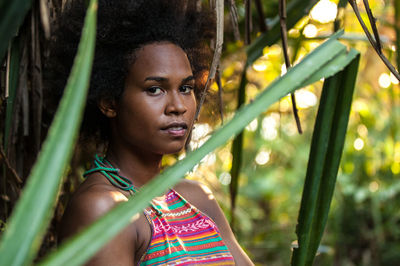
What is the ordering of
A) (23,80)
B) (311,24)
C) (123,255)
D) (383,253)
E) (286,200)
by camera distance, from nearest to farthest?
(123,255), (23,80), (311,24), (383,253), (286,200)

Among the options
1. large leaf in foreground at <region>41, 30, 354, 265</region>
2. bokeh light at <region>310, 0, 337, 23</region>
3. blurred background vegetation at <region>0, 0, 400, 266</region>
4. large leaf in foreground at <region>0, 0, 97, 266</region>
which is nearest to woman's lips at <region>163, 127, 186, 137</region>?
large leaf in foreground at <region>41, 30, 354, 265</region>

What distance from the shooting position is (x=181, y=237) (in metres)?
1.07

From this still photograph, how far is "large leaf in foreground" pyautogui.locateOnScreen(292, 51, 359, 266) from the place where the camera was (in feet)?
2.80

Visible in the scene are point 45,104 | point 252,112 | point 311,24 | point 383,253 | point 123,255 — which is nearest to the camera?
point 252,112

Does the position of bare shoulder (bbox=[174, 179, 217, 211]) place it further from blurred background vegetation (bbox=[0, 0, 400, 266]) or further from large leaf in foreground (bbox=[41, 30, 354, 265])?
large leaf in foreground (bbox=[41, 30, 354, 265])

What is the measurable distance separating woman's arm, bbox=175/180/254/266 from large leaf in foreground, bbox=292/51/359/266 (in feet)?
1.19

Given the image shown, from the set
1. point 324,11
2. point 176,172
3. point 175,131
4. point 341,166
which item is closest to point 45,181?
point 176,172

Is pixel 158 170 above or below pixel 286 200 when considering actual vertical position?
above

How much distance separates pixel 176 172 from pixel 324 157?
17.0 inches

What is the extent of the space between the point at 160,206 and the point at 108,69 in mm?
305

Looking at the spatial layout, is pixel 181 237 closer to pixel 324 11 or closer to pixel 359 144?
pixel 324 11

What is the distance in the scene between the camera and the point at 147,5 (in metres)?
1.12

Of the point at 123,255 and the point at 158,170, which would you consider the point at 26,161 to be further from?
the point at 123,255

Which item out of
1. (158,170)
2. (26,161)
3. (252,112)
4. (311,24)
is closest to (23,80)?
(26,161)
